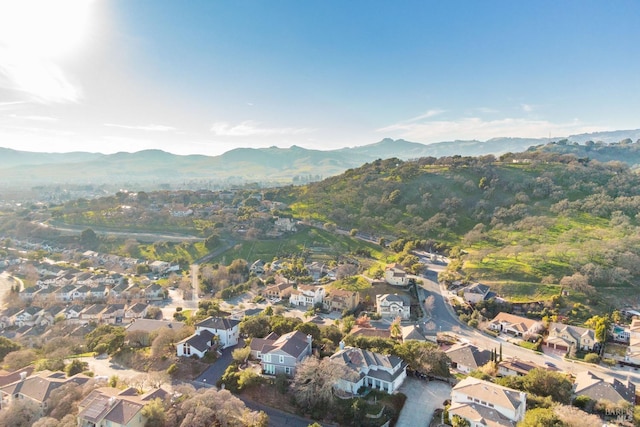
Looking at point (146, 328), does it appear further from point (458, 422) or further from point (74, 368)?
point (458, 422)

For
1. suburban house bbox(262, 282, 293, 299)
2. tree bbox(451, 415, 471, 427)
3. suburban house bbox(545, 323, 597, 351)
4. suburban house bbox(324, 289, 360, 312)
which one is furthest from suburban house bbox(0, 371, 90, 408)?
suburban house bbox(545, 323, 597, 351)

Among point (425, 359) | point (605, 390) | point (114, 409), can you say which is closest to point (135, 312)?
point (114, 409)

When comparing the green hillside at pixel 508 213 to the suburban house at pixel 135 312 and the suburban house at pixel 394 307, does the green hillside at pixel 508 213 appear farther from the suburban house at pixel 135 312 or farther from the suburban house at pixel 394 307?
the suburban house at pixel 135 312

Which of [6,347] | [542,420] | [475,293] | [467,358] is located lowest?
[475,293]

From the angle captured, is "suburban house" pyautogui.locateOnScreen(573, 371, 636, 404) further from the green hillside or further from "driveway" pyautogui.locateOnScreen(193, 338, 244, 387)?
"driveway" pyautogui.locateOnScreen(193, 338, 244, 387)

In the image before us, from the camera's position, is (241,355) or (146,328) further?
(146,328)

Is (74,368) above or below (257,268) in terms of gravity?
above

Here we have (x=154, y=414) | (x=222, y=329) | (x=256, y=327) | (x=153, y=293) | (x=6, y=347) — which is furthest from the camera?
(x=153, y=293)

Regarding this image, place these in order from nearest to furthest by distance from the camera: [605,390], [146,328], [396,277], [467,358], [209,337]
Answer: [605,390] < [467,358] < [209,337] < [146,328] < [396,277]

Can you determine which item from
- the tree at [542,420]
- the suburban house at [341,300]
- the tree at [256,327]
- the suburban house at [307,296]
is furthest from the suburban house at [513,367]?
the suburban house at [307,296]
